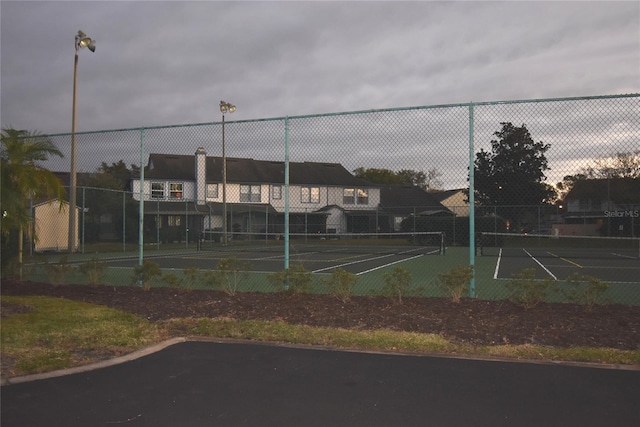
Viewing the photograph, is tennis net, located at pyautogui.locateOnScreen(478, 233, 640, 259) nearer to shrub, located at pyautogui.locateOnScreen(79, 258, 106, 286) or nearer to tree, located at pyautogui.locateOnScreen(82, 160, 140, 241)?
tree, located at pyautogui.locateOnScreen(82, 160, 140, 241)

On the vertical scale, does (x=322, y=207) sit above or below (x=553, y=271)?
above

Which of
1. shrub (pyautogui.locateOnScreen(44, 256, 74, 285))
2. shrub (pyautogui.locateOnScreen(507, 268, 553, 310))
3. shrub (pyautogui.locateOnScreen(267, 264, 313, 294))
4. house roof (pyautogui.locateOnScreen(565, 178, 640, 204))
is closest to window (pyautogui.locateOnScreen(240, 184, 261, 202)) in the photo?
house roof (pyautogui.locateOnScreen(565, 178, 640, 204))

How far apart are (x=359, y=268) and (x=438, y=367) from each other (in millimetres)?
10672

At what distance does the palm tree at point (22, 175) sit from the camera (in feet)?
29.2

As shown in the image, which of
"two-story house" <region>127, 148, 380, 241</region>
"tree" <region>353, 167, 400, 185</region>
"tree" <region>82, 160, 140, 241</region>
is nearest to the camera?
"tree" <region>82, 160, 140, 241</region>

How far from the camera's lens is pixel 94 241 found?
77.8 feet

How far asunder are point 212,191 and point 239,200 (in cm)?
457

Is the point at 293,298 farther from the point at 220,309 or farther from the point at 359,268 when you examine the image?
the point at 359,268

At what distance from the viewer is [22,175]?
30.1 ft

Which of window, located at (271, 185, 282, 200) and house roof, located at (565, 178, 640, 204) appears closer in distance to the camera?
house roof, located at (565, 178, 640, 204)

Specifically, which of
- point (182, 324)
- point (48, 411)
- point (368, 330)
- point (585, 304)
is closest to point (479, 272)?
point (585, 304)

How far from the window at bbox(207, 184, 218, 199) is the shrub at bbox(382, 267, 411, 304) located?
82.2 feet

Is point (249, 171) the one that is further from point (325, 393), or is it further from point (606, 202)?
point (325, 393)

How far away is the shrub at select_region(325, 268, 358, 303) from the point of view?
8398 mm
